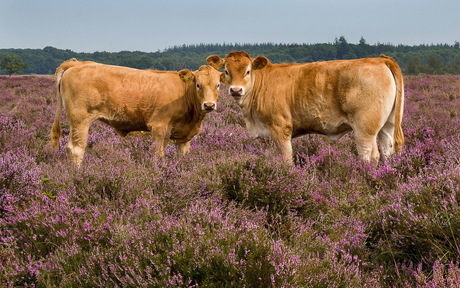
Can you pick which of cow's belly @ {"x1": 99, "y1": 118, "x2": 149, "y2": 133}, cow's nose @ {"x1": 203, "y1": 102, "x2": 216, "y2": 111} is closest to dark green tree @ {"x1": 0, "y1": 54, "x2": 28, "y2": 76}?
cow's belly @ {"x1": 99, "y1": 118, "x2": 149, "y2": 133}

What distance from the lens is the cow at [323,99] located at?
5707 mm

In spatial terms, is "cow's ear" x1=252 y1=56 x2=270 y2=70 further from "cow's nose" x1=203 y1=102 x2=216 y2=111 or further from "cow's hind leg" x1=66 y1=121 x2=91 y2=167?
"cow's hind leg" x1=66 y1=121 x2=91 y2=167

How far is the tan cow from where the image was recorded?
21.3ft

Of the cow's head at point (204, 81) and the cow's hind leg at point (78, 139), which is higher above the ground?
the cow's head at point (204, 81)

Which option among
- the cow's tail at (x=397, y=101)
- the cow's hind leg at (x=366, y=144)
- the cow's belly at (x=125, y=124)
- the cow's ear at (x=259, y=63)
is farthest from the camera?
the cow's belly at (x=125, y=124)

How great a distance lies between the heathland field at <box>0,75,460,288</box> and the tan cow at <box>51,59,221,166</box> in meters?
1.36

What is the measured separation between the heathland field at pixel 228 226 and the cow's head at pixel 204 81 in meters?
1.42

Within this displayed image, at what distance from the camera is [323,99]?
5.97 metres

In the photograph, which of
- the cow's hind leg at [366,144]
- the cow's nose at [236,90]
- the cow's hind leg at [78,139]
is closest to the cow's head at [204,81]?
the cow's nose at [236,90]

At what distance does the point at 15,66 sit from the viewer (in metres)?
90.3

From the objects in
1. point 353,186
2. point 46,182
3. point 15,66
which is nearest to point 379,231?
point 353,186

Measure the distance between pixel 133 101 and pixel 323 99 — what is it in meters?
2.97

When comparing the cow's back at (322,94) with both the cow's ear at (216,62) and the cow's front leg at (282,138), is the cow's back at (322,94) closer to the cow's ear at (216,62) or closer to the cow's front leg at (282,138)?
the cow's front leg at (282,138)

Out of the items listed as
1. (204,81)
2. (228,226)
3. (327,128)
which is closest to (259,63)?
(204,81)
